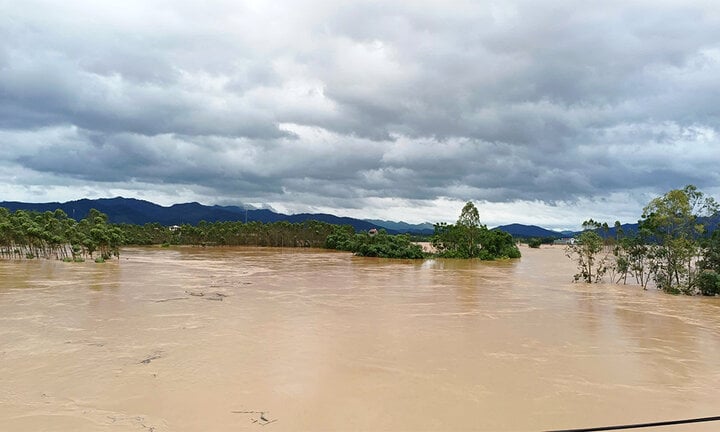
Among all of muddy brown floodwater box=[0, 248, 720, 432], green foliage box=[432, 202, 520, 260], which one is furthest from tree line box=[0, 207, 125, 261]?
green foliage box=[432, 202, 520, 260]

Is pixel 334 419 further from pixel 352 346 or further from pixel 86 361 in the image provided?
pixel 86 361

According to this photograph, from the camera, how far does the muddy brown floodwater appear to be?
527cm

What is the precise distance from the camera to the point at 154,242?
61.2 m

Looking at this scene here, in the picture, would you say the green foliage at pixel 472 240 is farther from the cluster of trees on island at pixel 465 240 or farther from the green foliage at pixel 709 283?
the green foliage at pixel 709 283

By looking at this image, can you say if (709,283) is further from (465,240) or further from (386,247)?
(386,247)

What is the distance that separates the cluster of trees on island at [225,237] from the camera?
2942cm

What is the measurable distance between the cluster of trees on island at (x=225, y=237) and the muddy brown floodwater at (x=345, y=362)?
17153 millimetres

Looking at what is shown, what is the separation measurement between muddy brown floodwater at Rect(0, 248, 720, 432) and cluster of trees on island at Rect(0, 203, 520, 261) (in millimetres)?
17153

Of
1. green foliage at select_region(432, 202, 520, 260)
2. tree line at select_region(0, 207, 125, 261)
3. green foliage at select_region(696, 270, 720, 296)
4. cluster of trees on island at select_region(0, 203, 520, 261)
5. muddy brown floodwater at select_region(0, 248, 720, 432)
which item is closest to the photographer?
muddy brown floodwater at select_region(0, 248, 720, 432)

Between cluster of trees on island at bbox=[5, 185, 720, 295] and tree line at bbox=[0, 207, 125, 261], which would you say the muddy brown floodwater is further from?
tree line at bbox=[0, 207, 125, 261]

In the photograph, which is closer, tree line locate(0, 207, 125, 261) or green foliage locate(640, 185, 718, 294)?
green foliage locate(640, 185, 718, 294)

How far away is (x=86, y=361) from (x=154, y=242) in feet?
193

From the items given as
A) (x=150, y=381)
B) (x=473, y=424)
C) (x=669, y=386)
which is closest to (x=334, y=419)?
(x=473, y=424)

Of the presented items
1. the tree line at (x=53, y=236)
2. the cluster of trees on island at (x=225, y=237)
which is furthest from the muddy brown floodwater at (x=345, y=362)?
the cluster of trees on island at (x=225, y=237)
